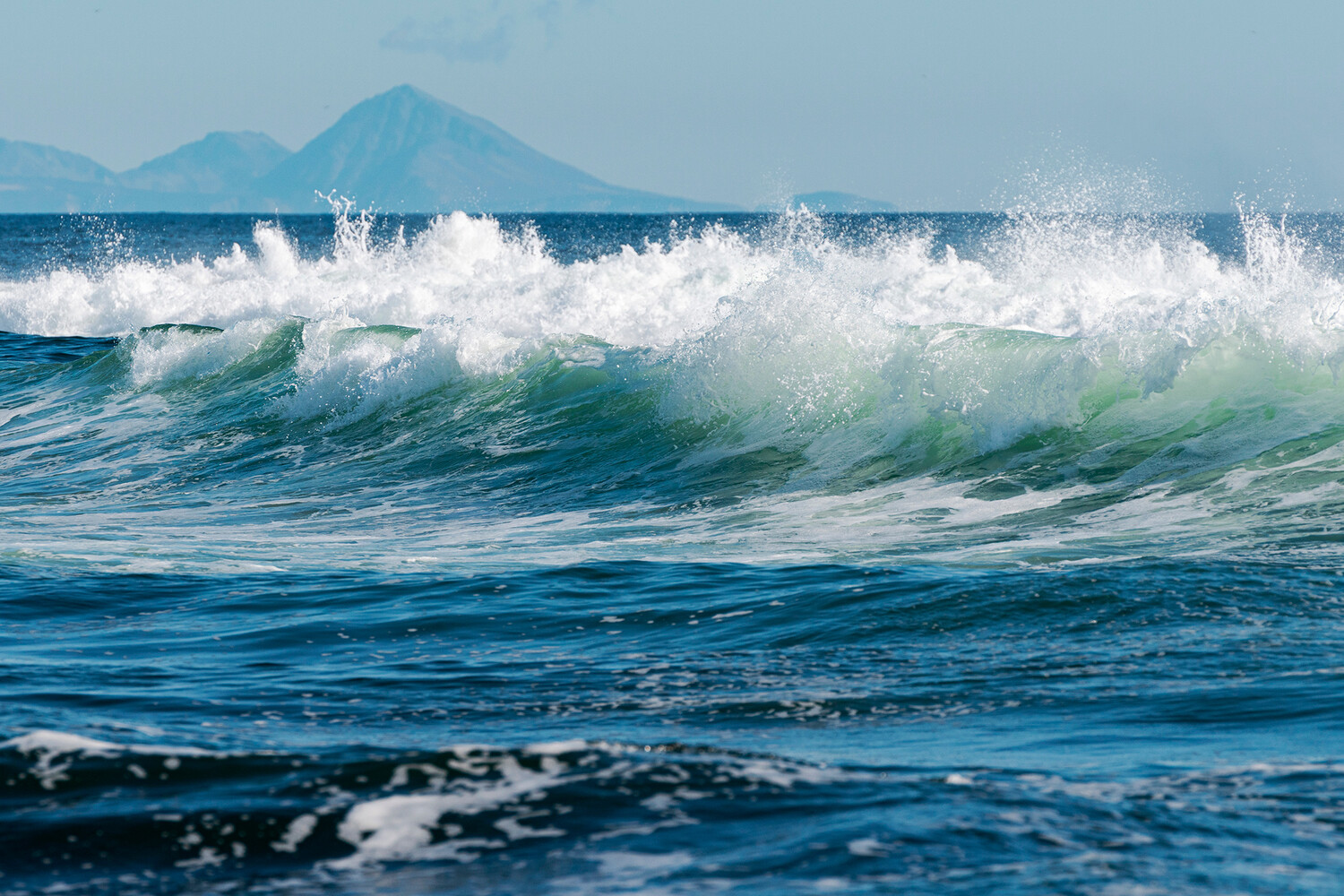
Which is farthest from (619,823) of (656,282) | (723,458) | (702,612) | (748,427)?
(656,282)

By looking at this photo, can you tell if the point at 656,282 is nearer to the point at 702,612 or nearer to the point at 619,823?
the point at 702,612

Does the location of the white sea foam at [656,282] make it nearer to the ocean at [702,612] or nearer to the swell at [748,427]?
the swell at [748,427]

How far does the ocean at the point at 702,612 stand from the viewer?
300cm

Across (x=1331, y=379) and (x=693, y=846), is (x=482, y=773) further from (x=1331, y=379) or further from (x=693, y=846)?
(x=1331, y=379)

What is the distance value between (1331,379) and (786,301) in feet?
15.3

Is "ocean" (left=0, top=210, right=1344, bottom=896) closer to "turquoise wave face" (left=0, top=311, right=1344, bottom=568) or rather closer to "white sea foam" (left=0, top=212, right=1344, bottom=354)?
"turquoise wave face" (left=0, top=311, right=1344, bottom=568)

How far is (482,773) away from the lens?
3312 millimetres

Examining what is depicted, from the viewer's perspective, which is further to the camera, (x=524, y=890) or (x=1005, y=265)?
(x=1005, y=265)

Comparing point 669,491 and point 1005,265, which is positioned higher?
point 1005,265

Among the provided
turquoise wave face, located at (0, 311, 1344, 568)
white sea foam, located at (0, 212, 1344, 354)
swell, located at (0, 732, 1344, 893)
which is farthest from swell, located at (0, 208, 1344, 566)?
swell, located at (0, 732, 1344, 893)

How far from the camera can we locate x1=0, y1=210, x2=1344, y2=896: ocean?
3.00 m

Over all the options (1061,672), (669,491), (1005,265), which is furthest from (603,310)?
(1061,672)

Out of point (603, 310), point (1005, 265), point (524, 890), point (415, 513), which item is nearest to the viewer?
point (524, 890)

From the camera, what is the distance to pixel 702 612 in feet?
19.6
